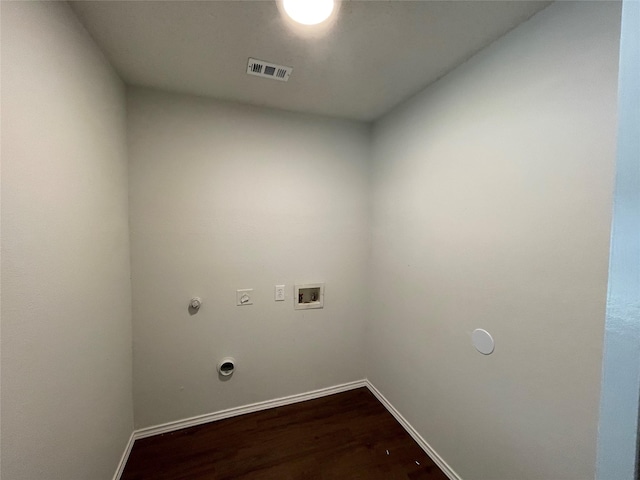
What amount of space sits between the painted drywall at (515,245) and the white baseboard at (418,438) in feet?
0.15

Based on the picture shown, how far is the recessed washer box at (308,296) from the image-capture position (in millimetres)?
2070

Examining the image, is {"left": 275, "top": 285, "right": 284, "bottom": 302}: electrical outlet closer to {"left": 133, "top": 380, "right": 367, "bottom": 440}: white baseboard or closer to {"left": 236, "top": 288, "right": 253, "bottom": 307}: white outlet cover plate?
{"left": 236, "top": 288, "right": 253, "bottom": 307}: white outlet cover plate

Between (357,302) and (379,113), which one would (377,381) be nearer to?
(357,302)

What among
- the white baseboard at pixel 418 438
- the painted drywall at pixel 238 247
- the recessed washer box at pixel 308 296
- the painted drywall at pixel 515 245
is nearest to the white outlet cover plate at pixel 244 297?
the painted drywall at pixel 238 247

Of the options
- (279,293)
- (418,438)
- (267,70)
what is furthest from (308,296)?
(267,70)

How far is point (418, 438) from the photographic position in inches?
67.2

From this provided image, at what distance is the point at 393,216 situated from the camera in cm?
198

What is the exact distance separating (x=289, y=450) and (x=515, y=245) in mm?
1851

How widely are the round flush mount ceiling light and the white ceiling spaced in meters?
0.06

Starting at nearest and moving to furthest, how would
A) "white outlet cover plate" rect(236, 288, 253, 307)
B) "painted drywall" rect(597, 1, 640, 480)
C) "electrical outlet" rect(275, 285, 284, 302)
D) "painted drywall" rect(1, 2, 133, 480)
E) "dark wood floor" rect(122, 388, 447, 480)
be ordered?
"painted drywall" rect(597, 1, 640, 480), "painted drywall" rect(1, 2, 133, 480), "dark wood floor" rect(122, 388, 447, 480), "white outlet cover plate" rect(236, 288, 253, 307), "electrical outlet" rect(275, 285, 284, 302)

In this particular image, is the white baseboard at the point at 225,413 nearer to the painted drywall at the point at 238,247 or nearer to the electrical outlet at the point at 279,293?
the painted drywall at the point at 238,247

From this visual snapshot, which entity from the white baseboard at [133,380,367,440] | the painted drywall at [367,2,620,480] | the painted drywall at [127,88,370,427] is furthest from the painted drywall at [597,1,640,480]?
the white baseboard at [133,380,367,440]

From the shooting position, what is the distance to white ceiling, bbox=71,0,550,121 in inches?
41.0

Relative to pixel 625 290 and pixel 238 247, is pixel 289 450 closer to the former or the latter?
pixel 238 247
